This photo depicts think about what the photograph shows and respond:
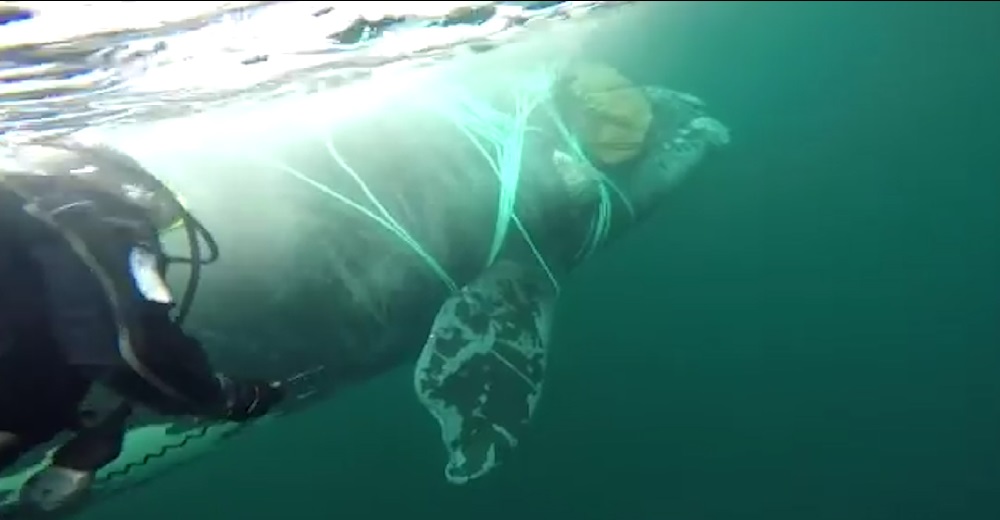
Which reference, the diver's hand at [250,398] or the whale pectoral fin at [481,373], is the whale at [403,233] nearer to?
the whale pectoral fin at [481,373]

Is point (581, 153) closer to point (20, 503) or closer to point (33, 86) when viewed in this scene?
point (33, 86)

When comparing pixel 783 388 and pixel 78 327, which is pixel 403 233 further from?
pixel 783 388

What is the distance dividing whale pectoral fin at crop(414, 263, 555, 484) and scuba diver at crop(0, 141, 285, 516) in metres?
1.86

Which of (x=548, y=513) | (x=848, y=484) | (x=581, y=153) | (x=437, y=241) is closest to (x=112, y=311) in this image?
(x=437, y=241)

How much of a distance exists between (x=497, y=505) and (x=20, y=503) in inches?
295

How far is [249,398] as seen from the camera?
4.65 meters

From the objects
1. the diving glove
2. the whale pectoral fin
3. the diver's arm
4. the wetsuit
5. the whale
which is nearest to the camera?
the wetsuit

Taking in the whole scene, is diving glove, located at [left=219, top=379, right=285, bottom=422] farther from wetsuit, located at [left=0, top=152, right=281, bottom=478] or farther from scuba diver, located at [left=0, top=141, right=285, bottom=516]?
wetsuit, located at [left=0, top=152, right=281, bottom=478]

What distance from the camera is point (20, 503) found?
425cm

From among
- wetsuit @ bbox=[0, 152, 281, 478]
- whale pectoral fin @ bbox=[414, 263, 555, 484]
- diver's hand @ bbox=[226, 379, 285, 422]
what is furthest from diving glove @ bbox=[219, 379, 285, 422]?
whale pectoral fin @ bbox=[414, 263, 555, 484]

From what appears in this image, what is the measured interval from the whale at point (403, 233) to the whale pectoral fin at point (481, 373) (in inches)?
0.5

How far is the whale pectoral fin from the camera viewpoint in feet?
18.9

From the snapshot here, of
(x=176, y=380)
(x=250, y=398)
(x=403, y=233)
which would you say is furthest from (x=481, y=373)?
(x=176, y=380)

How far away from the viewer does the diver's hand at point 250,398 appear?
4559 millimetres
